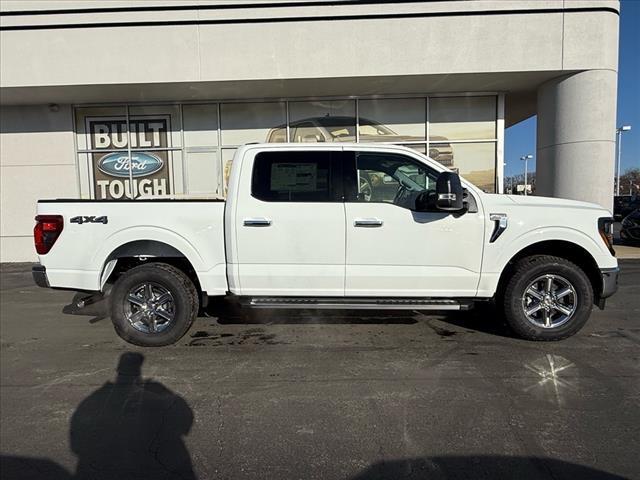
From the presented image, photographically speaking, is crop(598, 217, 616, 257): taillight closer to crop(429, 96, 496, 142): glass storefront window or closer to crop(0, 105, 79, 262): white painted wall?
crop(429, 96, 496, 142): glass storefront window

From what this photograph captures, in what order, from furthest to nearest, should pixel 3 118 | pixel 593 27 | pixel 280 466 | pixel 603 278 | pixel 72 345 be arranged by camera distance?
1. pixel 3 118
2. pixel 593 27
3. pixel 72 345
4. pixel 603 278
5. pixel 280 466

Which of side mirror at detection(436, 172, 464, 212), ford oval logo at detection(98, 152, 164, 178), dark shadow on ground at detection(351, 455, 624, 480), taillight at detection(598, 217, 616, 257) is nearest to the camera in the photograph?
dark shadow on ground at detection(351, 455, 624, 480)

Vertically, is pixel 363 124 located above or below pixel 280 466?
above

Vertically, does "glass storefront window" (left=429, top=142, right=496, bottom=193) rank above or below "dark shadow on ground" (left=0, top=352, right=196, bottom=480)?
above

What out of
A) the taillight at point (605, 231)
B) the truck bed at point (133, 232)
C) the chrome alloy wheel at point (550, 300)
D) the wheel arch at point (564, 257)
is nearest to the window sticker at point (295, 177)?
the truck bed at point (133, 232)

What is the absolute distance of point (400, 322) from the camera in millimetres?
5609

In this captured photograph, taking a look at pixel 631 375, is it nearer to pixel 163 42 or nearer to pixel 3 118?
pixel 163 42

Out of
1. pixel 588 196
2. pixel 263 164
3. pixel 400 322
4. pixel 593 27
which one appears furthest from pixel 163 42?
pixel 588 196

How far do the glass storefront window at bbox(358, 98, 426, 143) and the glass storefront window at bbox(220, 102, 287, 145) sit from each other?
2144 millimetres

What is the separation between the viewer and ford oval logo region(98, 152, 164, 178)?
40.3 feet

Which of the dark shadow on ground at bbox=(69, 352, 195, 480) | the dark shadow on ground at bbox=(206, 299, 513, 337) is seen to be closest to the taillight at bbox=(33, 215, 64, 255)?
the dark shadow on ground at bbox=(69, 352, 195, 480)

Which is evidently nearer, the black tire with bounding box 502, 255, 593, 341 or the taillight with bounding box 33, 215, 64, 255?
the black tire with bounding box 502, 255, 593, 341

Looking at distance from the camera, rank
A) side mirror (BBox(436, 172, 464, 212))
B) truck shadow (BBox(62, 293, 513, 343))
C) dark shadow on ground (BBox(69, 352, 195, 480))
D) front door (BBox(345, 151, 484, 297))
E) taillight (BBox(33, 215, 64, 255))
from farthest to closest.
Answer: truck shadow (BBox(62, 293, 513, 343)) < taillight (BBox(33, 215, 64, 255)) < front door (BBox(345, 151, 484, 297)) < side mirror (BBox(436, 172, 464, 212)) < dark shadow on ground (BBox(69, 352, 195, 480))

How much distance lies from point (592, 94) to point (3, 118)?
14.3 metres
